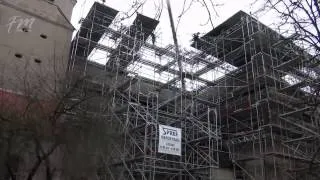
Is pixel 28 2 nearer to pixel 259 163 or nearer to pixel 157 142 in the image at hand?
pixel 157 142

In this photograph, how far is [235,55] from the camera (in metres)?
29.3

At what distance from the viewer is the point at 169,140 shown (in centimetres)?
2230

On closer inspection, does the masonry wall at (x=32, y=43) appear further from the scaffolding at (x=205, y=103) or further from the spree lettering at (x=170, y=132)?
the spree lettering at (x=170, y=132)

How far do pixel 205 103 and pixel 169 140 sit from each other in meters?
6.06

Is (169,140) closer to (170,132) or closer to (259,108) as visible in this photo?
(170,132)

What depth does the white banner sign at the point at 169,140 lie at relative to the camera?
21922 millimetres

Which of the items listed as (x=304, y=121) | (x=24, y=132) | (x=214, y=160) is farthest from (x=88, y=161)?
(x=304, y=121)

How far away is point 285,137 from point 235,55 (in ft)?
24.5

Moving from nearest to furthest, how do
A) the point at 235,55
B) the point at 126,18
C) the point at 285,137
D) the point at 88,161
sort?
the point at 126,18
the point at 88,161
the point at 285,137
the point at 235,55

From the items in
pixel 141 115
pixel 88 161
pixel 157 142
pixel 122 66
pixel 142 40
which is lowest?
pixel 88 161

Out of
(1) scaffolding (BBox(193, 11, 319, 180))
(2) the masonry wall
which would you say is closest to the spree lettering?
(1) scaffolding (BBox(193, 11, 319, 180))

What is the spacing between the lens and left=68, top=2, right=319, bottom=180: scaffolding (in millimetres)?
22562

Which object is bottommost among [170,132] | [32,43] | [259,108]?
[170,132]

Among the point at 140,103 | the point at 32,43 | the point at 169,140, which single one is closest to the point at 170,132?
the point at 169,140
